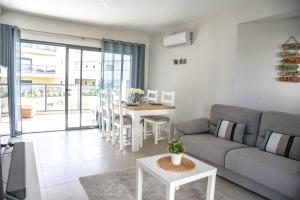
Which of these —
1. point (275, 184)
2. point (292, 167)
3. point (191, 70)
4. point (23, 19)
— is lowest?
point (275, 184)

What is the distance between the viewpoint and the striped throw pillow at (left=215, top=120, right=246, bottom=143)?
3.01 metres

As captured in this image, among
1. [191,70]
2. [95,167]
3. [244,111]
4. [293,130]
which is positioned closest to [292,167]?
[293,130]

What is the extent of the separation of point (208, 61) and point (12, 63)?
383cm

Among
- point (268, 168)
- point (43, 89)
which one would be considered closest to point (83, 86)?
point (43, 89)

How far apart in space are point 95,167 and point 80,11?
9.31 feet

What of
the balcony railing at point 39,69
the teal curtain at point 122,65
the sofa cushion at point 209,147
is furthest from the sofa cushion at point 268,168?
the balcony railing at point 39,69

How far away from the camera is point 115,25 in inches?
195

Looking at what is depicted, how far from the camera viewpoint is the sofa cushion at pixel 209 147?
2.70 meters

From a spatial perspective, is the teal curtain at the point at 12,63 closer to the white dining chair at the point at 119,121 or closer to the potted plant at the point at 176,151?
the white dining chair at the point at 119,121

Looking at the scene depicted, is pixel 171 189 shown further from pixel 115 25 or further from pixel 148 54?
pixel 148 54

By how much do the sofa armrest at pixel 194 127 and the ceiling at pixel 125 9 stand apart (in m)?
1.92

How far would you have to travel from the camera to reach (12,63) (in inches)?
165

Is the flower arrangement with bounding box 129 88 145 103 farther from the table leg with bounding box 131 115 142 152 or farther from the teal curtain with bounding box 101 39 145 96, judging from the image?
the teal curtain with bounding box 101 39 145 96

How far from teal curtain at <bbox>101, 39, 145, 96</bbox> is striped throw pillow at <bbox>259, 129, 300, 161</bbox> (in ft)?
11.9
